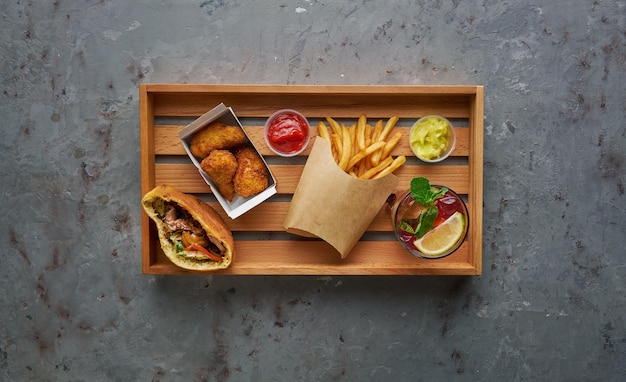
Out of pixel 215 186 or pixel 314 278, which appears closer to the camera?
pixel 215 186

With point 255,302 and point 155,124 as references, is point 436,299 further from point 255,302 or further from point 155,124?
point 155,124

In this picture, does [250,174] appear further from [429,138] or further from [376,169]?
[429,138]

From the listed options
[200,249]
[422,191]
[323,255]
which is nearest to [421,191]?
[422,191]

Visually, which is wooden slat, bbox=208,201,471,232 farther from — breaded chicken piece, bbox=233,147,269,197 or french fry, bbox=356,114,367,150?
french fry, bbox=356,114,367,150

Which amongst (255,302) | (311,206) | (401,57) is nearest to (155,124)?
(311,206)

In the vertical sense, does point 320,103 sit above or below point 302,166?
above

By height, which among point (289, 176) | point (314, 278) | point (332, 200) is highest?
point (289, 176)

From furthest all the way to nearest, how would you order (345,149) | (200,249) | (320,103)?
(320,103) → (345,149) → (200,249)

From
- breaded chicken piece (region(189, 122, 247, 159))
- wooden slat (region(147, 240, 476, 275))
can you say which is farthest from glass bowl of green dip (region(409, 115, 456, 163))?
breaded chicken piece (region(189, 122, 247, 159))

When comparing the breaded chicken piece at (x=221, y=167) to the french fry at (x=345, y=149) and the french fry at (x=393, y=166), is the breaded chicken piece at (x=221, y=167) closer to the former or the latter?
the french fry at (x=345, y=149)
